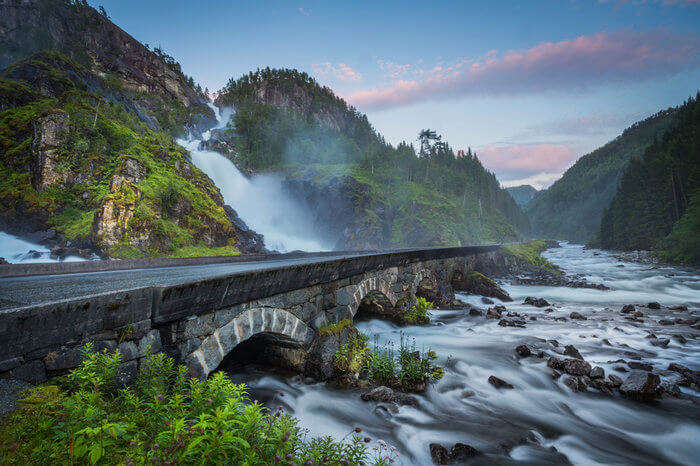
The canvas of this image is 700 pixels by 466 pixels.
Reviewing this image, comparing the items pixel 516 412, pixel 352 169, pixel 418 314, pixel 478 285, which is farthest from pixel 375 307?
pixel 352 169

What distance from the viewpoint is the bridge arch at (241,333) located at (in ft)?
13.1

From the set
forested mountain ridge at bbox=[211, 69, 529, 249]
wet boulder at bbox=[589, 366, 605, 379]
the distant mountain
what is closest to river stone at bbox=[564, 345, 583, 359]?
wet boulder at bbox=[589, 366, 605, 379]

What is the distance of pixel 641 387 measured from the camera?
21.5 ft

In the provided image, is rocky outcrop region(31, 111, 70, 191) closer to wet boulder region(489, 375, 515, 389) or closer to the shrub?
the shrub

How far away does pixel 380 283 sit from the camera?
1015 cm

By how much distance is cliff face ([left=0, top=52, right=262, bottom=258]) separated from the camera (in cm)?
1516

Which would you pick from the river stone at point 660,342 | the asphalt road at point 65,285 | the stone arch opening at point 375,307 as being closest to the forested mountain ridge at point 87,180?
the asphalt road at point 65,285

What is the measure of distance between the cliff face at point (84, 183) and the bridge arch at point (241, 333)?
13315mm

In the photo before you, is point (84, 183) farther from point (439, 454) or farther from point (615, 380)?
point (615, 380)

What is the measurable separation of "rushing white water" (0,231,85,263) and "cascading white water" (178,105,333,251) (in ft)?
71.1

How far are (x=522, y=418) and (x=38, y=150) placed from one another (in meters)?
23.7

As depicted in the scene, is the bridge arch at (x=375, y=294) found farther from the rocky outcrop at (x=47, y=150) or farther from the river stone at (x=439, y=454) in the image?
the rocky outcrop at (x=47, y=150)

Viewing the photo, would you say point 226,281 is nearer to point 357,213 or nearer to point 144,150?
point 144,150

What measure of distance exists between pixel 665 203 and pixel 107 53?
9457 centimetres
